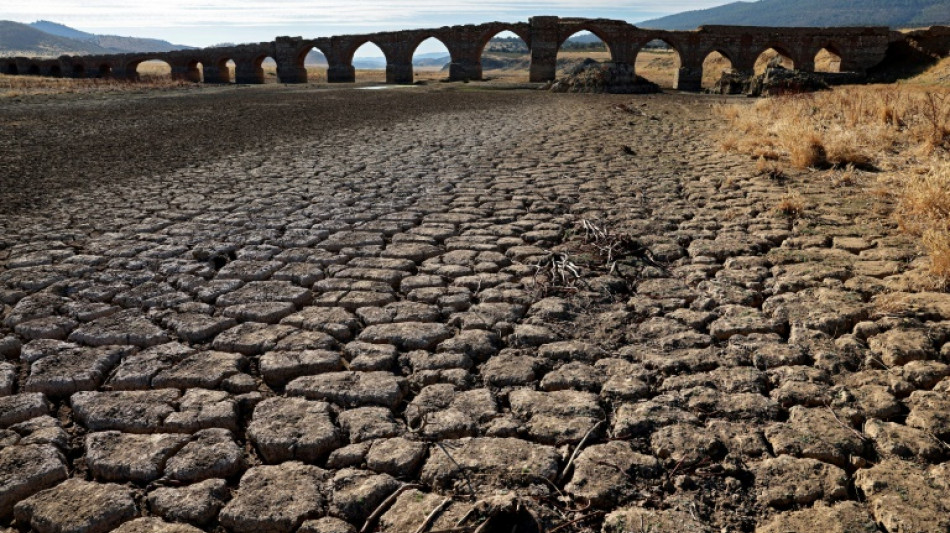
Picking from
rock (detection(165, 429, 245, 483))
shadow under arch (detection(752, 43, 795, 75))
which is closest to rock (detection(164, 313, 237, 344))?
rock (detection(165, 429, 245, 483))

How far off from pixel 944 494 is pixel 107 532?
8.45 ft

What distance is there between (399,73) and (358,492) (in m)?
39.3

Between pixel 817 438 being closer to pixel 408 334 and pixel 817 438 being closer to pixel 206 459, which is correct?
pixel 408 334

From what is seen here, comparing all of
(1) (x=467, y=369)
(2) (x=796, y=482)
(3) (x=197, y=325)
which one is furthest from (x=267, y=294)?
(2) (x=796, y=482)

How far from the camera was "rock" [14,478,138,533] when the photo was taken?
6.70ft

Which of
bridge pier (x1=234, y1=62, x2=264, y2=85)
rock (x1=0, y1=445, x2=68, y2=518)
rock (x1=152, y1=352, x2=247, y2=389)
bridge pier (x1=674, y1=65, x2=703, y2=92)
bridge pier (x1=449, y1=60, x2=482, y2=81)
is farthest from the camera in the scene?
bridge pier (x1=234, y1=62, x2=264, y2=85)

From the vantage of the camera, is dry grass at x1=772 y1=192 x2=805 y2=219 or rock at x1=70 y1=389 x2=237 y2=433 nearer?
rock at x1=70 y1=389 x2=237 y2=433

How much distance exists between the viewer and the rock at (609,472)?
2.16 m

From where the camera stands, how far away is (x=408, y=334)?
337 cm

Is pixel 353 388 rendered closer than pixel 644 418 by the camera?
No

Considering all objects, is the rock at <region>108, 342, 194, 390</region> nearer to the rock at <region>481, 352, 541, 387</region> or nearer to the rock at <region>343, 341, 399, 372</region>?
the rock at <region>343, 341, 399, 372</region>

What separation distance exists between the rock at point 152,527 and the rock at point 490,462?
2.46 ft

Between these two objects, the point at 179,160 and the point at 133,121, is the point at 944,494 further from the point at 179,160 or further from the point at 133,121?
the point at 133,121

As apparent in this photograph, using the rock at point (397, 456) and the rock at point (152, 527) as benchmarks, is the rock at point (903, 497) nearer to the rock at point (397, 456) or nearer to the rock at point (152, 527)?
the rock at point (397, 456)
